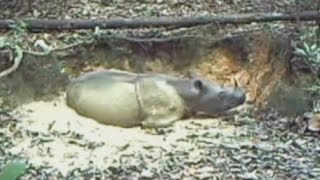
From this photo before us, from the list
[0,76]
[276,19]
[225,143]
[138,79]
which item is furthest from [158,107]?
[276,19]

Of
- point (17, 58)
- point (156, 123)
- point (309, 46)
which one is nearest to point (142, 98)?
point (156, 123)

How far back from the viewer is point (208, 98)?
3.33 m

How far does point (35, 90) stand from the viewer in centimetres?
334

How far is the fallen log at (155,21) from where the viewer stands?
363cm

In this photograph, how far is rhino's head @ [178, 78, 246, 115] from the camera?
331 centimetres

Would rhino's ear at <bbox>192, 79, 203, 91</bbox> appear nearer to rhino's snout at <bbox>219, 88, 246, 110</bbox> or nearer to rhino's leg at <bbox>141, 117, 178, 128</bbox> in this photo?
rhino's snout at <bbox>219, 88, 246, 110</bbox>

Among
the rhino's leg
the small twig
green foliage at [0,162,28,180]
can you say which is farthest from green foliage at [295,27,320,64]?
green foliage at [0,162,28,180]

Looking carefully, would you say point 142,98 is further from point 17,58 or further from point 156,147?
point 17,58

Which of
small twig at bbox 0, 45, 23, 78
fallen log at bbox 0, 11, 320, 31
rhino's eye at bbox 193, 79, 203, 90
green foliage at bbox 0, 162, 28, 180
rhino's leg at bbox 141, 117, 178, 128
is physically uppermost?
green foliage at bbox 0, 162, 28, 180

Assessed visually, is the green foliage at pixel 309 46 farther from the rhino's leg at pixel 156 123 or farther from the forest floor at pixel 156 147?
the rhino's leg at pixel 156 123

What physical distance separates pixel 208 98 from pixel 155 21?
0.60 meters

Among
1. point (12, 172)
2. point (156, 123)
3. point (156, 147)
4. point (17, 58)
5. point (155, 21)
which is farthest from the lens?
point (155, 21)

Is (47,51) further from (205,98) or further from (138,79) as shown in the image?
(205,98)

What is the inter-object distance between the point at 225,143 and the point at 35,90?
3.34ft
